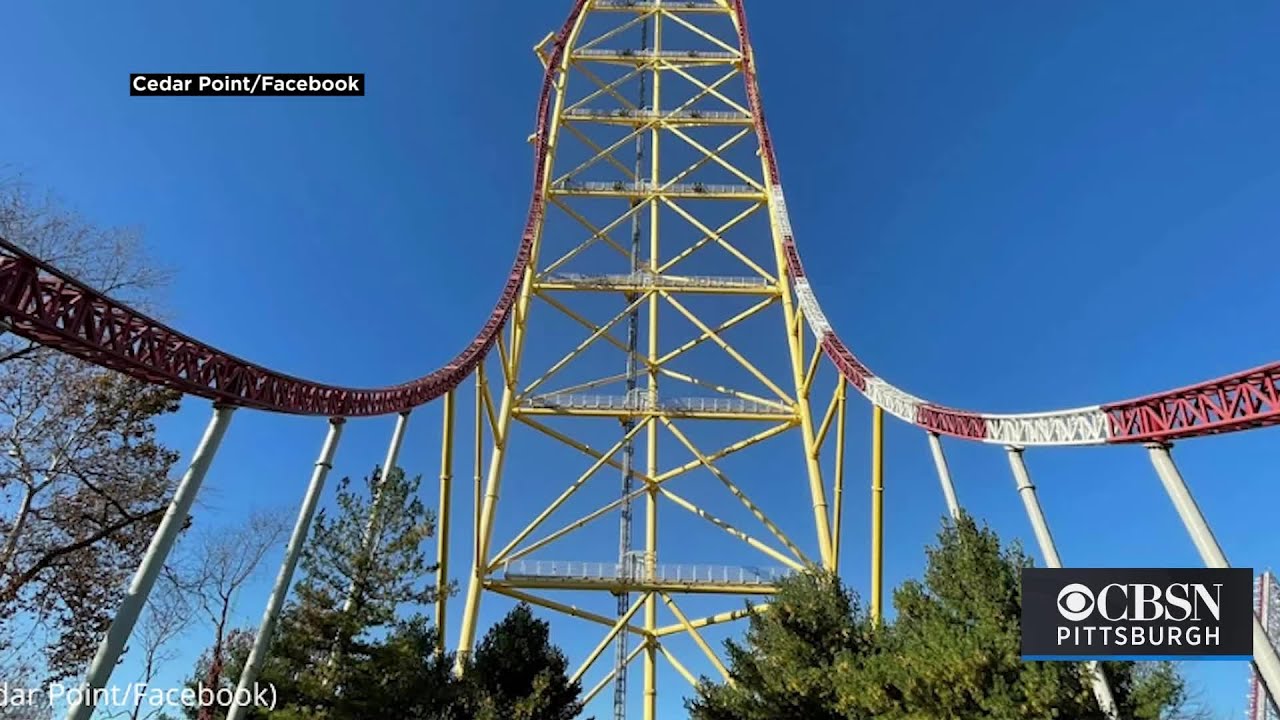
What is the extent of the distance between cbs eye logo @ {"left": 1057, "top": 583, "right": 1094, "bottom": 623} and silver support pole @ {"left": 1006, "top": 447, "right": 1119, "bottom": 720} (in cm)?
25

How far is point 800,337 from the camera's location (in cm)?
1719

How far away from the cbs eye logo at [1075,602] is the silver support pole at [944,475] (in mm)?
2308

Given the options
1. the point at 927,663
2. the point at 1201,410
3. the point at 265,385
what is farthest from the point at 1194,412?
the point at 265,385

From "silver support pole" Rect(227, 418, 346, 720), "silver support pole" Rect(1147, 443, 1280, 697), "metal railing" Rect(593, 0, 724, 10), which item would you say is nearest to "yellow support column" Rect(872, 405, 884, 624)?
"silver support pole" Rect(1147, 443, 1280, 697)

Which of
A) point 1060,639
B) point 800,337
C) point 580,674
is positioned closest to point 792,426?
point 800,337

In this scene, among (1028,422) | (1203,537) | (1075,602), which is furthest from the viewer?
(1028,422)

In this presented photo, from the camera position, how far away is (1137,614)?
7941 mm

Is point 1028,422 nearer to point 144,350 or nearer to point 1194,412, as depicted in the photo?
point 1194,412

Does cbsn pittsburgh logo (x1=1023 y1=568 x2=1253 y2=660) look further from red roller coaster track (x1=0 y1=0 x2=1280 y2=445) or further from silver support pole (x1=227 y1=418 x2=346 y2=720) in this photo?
silver support pole (x1=227 y1=418 x2=346 y2=720)

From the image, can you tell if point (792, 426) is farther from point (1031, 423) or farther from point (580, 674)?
point (1031, 423)

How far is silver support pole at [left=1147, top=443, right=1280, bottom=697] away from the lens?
6.69m

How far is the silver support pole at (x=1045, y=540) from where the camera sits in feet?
27.5

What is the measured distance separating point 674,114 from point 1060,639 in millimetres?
14300

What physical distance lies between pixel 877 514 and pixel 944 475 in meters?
2.86
